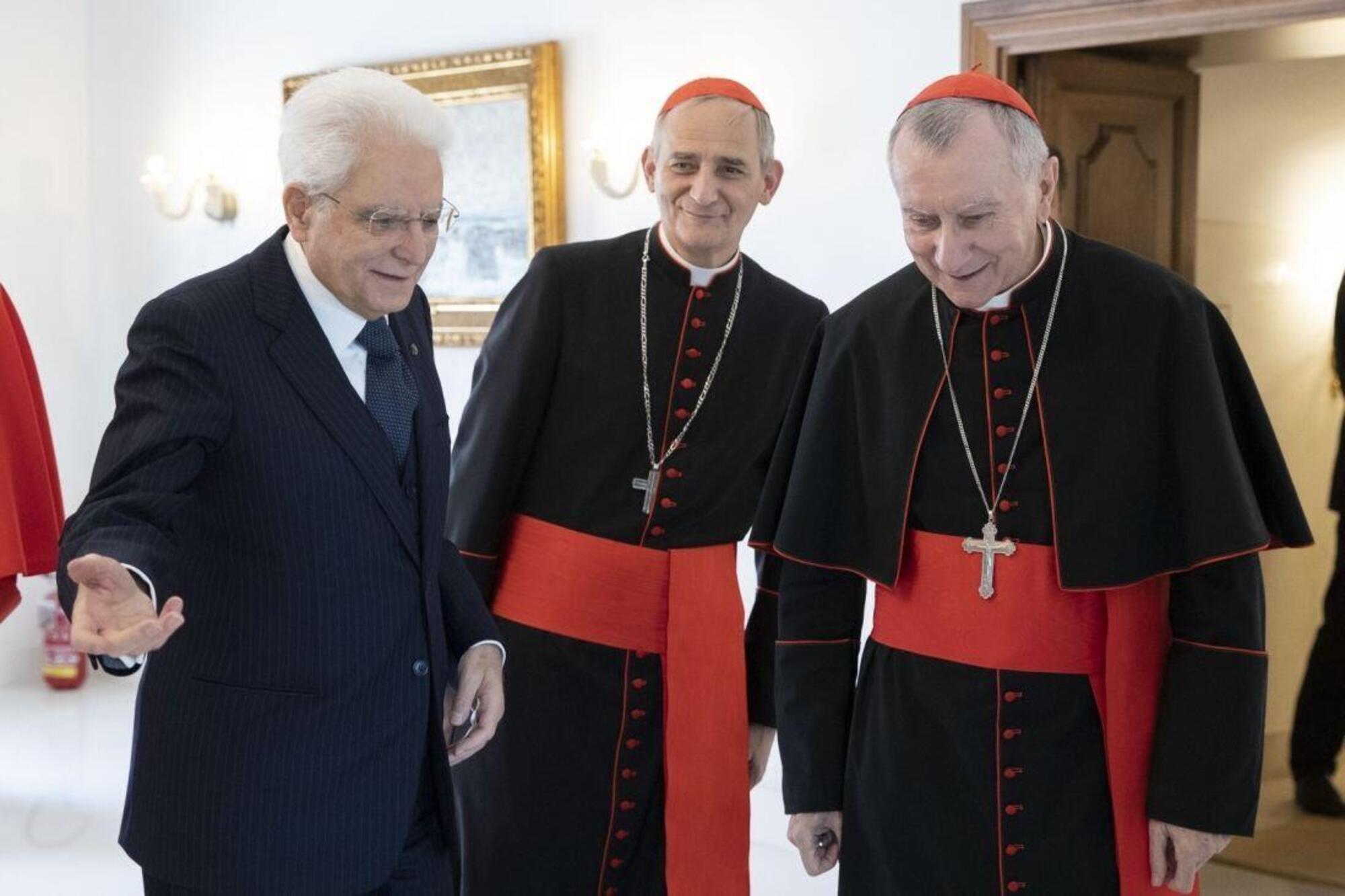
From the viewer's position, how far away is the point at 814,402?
240 centimetres

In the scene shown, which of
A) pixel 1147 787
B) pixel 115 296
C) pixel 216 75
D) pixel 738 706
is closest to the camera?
pixel 1147 787

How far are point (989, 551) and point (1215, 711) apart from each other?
353 millimetres

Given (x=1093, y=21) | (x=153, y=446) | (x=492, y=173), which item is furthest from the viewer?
(x=492, y=173)

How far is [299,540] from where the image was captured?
197 centimetres

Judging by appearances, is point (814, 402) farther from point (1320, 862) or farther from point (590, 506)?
point (1320, 862)

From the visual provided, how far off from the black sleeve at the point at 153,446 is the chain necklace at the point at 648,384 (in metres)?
1.03

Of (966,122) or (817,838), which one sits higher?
(966,122)

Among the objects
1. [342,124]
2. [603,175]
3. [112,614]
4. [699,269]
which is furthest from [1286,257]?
[112,614]

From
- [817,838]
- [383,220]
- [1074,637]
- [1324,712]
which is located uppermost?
[383,220]

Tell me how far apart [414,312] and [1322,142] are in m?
4.73

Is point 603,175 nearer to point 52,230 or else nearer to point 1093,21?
point 1093,21

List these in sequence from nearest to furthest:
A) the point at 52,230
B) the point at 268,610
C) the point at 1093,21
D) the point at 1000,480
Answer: the point at 268,610 → the point at 1000,480 → the point at 1093,21 → the point at 52,230

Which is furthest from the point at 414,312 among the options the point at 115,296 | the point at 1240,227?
the point at 115,296

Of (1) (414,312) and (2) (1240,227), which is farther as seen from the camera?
(2) (1240,227)
